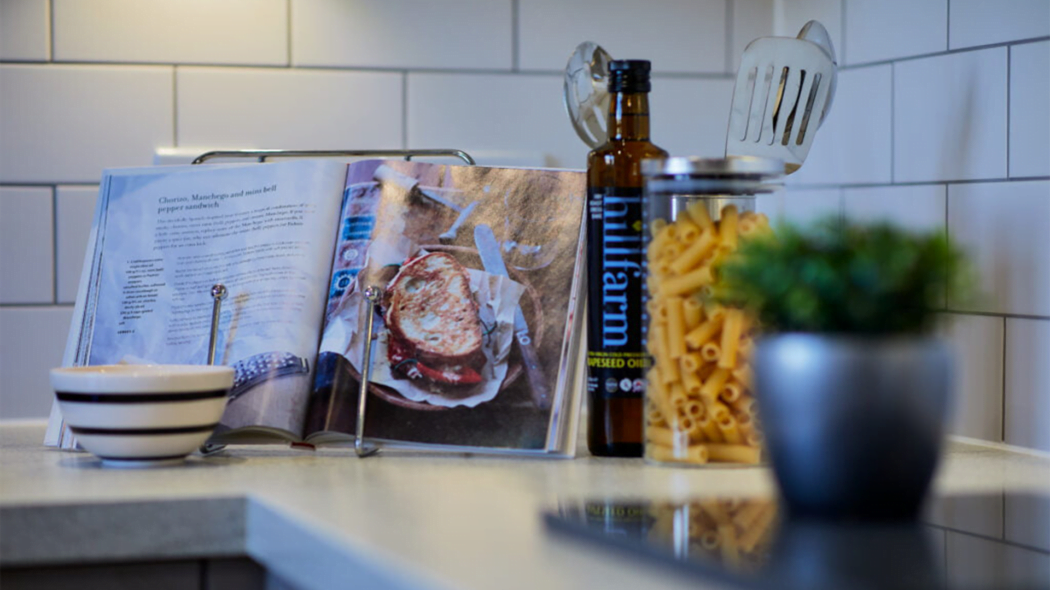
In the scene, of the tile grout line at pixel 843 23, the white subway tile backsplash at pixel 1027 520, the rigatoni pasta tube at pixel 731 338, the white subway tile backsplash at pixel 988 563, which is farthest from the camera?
the tile grout line at pixel 843 23

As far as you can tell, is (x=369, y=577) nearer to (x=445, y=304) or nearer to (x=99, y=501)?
(x=99, y=501)

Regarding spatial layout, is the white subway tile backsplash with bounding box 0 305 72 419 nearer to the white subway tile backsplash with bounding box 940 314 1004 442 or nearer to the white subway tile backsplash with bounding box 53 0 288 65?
the white subway tile backsplash with bounding box 53 0 288 65

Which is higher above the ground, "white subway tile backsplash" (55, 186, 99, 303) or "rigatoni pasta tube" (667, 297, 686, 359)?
"white subway tile backsplash" (55, 186, 99, 303)

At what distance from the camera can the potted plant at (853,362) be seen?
0.60 metres

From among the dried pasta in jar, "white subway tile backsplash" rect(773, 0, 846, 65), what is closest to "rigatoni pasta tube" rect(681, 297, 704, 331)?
the dried pasta in jar

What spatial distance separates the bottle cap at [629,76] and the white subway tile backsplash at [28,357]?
678mm

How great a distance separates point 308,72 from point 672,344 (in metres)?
0.63

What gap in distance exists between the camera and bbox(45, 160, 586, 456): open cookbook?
1007 mm

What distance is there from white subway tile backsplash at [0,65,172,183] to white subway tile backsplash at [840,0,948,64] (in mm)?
716

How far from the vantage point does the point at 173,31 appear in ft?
4.36

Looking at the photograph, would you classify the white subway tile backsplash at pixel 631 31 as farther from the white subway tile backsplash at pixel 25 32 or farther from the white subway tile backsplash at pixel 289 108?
the white subway tile backsplash at pixel 25 32

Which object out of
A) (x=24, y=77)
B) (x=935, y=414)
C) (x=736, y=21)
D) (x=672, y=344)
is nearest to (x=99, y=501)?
(x=672, y=344)

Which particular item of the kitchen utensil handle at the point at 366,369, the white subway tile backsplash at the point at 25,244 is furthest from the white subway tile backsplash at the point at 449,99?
the kitchen utensil handle at the point at 366,369

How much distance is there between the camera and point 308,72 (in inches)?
53.7
